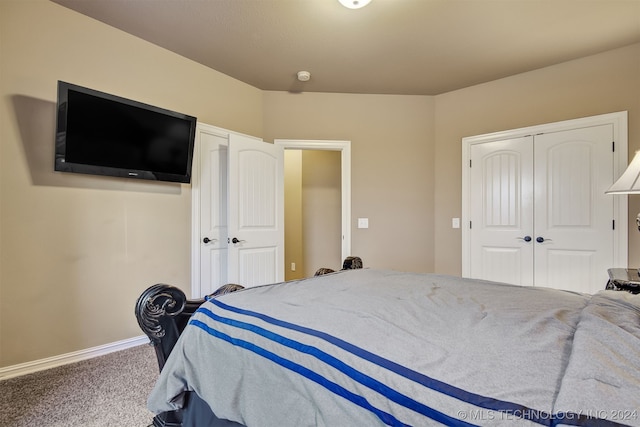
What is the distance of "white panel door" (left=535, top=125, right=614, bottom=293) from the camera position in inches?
112

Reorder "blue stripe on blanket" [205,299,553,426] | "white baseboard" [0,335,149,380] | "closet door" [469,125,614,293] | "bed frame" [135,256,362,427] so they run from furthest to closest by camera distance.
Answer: "closet door" [469,125,614,293] < "white baseboard" [0,335,149,380] < "bed frame" [135,256,362,427] < "blue stripe on blanket" [205,299,553,426]

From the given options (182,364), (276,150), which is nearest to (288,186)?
(276,150)

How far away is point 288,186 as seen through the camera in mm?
5047

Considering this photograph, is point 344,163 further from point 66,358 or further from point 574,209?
point 66,358

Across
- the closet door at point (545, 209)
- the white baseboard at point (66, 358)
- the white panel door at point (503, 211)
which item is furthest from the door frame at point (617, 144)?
the white baseboard at point (66, 358)

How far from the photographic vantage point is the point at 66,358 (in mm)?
2309

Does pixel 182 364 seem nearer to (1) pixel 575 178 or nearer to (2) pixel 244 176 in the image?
(2) pixel 244 176

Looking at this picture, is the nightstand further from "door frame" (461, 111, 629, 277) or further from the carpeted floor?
the carpeted floor

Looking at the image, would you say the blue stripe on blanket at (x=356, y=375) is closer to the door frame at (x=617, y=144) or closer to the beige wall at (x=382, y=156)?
the beige wall at (x=382, y=156)

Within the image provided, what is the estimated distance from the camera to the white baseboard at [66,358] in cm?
210

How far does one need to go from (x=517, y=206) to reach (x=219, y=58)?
3.33 meters

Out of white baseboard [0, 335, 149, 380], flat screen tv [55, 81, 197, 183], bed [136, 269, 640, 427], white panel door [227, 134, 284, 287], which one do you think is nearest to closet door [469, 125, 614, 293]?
bed [136, 269, 640, 427]

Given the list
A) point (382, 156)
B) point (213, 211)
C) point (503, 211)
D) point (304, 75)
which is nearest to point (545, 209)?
point (503, 211)

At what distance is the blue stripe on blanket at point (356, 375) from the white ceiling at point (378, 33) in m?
2.19
